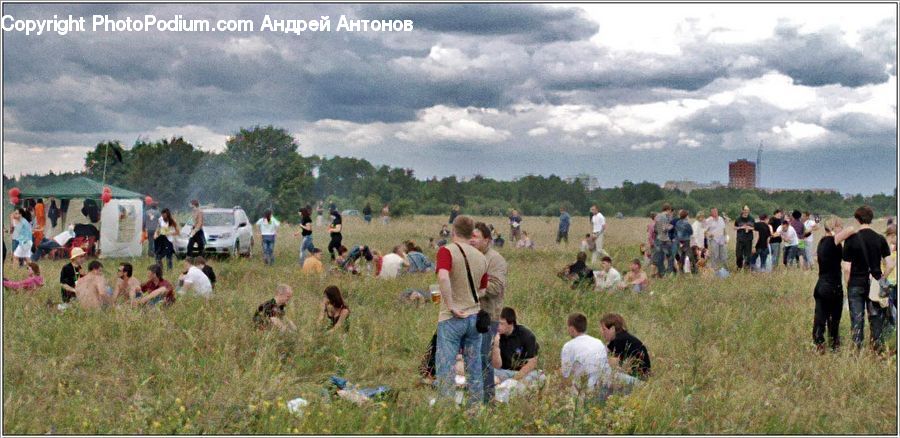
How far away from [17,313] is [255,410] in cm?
556

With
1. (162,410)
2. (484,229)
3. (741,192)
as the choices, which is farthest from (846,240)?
(741,192)

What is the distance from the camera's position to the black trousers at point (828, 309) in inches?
378

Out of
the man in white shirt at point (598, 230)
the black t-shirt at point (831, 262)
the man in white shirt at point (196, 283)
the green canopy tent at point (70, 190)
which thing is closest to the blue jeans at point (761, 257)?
the man in white shirt at point (598, 230)

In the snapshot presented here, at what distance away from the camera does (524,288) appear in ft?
46.7

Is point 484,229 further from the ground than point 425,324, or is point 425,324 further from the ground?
point 484,229

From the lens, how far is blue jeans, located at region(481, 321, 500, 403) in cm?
743

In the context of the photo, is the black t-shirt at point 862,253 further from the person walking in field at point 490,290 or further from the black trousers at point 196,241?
the black trousers at point 196,241

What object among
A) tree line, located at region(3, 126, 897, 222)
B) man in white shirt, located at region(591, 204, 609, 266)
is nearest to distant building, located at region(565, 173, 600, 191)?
tree line, located at region(3, 126, 897, 222)

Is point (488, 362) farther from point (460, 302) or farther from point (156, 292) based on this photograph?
point (156, 292)

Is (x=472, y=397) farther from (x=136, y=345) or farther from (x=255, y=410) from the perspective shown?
(x=136, y=345)

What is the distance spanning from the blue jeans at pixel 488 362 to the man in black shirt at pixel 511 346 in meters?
0.60

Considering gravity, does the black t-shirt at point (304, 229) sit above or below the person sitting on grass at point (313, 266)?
above

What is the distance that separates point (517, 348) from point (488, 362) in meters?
1.11

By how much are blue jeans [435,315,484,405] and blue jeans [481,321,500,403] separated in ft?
0.69
